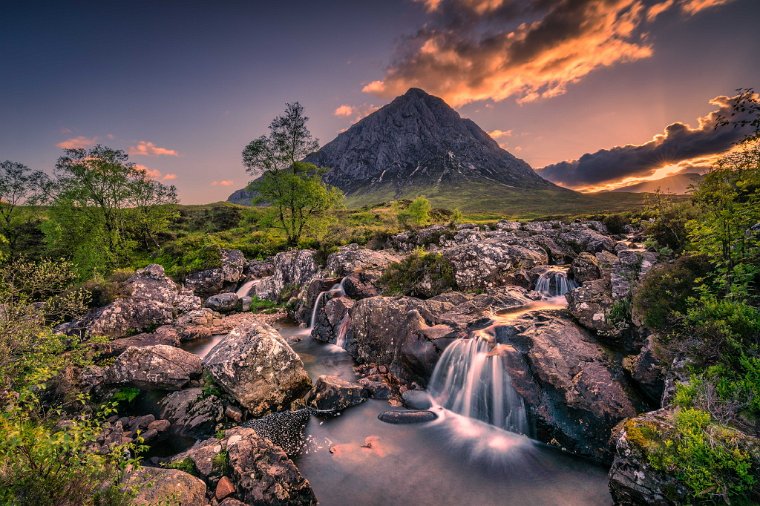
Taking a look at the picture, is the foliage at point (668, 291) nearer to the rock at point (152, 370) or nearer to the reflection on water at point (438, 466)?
the reflection on water at point (438, 466)

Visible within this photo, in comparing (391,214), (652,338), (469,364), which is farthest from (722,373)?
(391,214)

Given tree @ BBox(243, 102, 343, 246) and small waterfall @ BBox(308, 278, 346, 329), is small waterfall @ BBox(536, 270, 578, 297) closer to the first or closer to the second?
small waterfall @ BBox(308, 278, 346, 329)

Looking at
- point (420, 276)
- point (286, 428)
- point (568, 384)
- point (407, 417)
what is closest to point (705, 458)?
point (568, 384)

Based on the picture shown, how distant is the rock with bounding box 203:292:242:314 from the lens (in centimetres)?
3005

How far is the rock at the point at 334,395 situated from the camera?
13.3 meters

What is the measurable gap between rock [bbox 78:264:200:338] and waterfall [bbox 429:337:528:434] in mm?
24794

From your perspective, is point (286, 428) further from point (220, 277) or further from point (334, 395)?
point (220, 277)

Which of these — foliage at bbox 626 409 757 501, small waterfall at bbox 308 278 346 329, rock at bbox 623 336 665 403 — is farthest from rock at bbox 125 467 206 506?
Answer: small waterfall at bbox 308 278 346 329

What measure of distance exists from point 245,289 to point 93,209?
2404 centimetres

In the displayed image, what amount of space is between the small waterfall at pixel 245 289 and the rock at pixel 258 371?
2145 centimetres

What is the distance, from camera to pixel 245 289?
35.4 meters

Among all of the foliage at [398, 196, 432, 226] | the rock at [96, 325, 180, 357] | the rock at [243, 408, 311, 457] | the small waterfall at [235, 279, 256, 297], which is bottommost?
the rock at [243, 408, 311, 457]

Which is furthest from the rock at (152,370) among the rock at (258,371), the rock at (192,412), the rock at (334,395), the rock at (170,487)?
the rock at (170,487)

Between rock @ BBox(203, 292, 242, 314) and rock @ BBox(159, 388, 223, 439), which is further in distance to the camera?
rock @ BBox(203, 292, 242, 314)
